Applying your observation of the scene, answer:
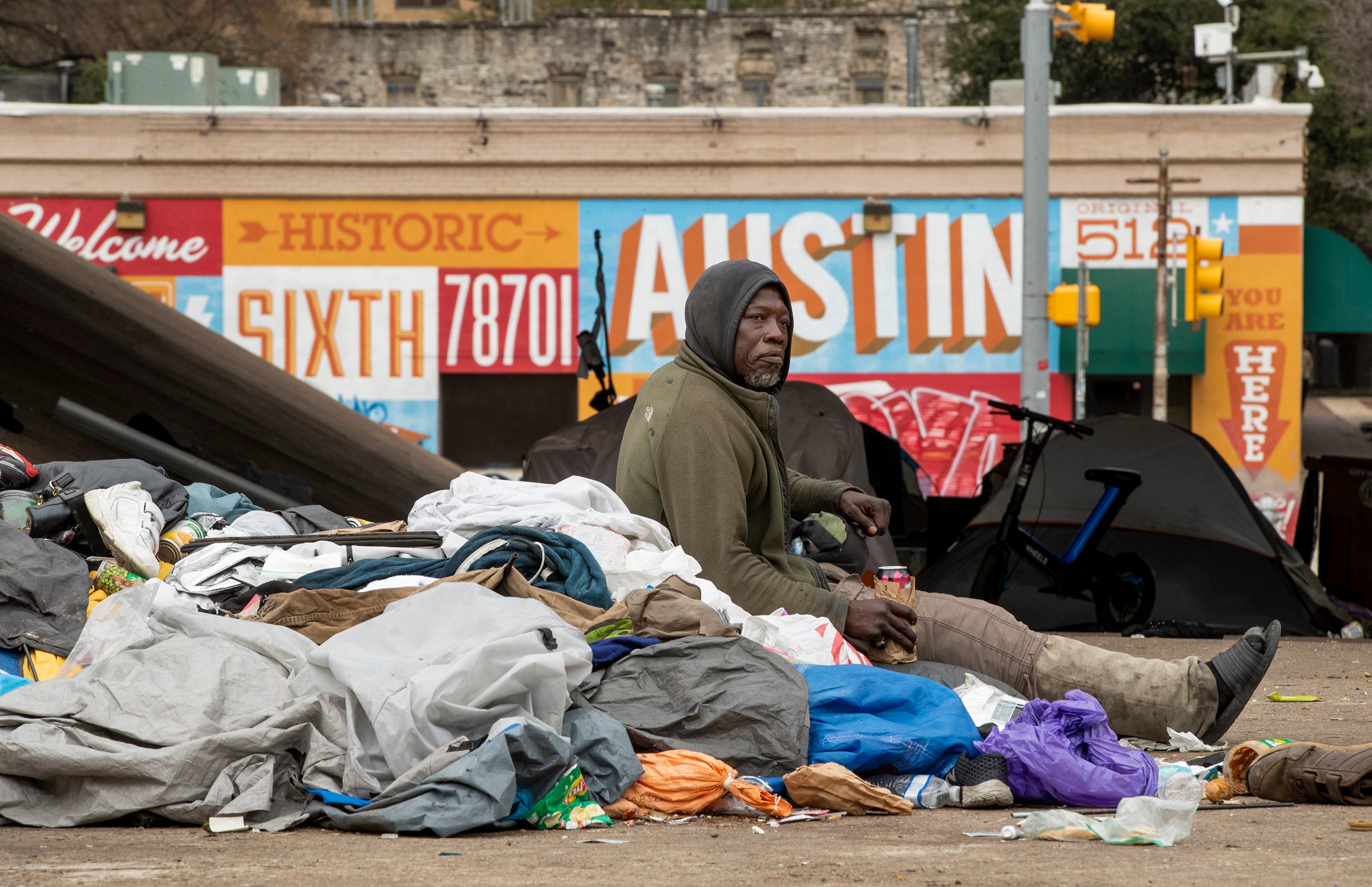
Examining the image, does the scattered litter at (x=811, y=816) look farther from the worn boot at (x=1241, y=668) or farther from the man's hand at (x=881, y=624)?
the worn boot at (x=1241, y=668)

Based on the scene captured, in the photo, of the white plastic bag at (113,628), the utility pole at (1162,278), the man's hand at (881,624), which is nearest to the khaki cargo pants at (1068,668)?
the man's hand at (881,624)

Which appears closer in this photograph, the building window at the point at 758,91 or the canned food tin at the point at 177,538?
the canned food tin at the point at 177,538

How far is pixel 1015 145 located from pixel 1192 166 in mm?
2445

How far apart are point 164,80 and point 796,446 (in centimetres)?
1615

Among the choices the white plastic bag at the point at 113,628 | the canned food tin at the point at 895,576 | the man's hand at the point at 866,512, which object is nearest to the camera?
the white plastic bag at the point at 113,628

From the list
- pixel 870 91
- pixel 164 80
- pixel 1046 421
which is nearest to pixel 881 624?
pixel 1046 421

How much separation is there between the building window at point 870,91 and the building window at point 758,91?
2416mm

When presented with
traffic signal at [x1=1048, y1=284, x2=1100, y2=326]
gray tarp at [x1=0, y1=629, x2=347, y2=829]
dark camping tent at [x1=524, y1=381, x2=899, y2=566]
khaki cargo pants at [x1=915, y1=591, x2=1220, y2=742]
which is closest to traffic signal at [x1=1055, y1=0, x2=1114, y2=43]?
traffic signal at [x1=1048, y1=284, x2=1100, y2=326]

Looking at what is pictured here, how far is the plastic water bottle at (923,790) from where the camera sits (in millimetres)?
3561

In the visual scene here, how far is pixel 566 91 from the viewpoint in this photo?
3400cm

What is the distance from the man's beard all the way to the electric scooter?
491cm

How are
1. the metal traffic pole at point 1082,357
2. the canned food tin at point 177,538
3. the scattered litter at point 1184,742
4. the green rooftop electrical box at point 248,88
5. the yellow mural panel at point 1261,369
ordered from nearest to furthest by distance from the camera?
1. the scattered litter at point 1184,742
2. the canned food tin at point 177,538
3. the metal traffic pole at point 1082,357
4. the yellow mural panel at point 1261,369
5. the green rooftop electrical box at point 248,88

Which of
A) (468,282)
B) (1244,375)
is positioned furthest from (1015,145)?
(468,282)

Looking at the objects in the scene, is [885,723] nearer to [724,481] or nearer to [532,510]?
[724,481]
